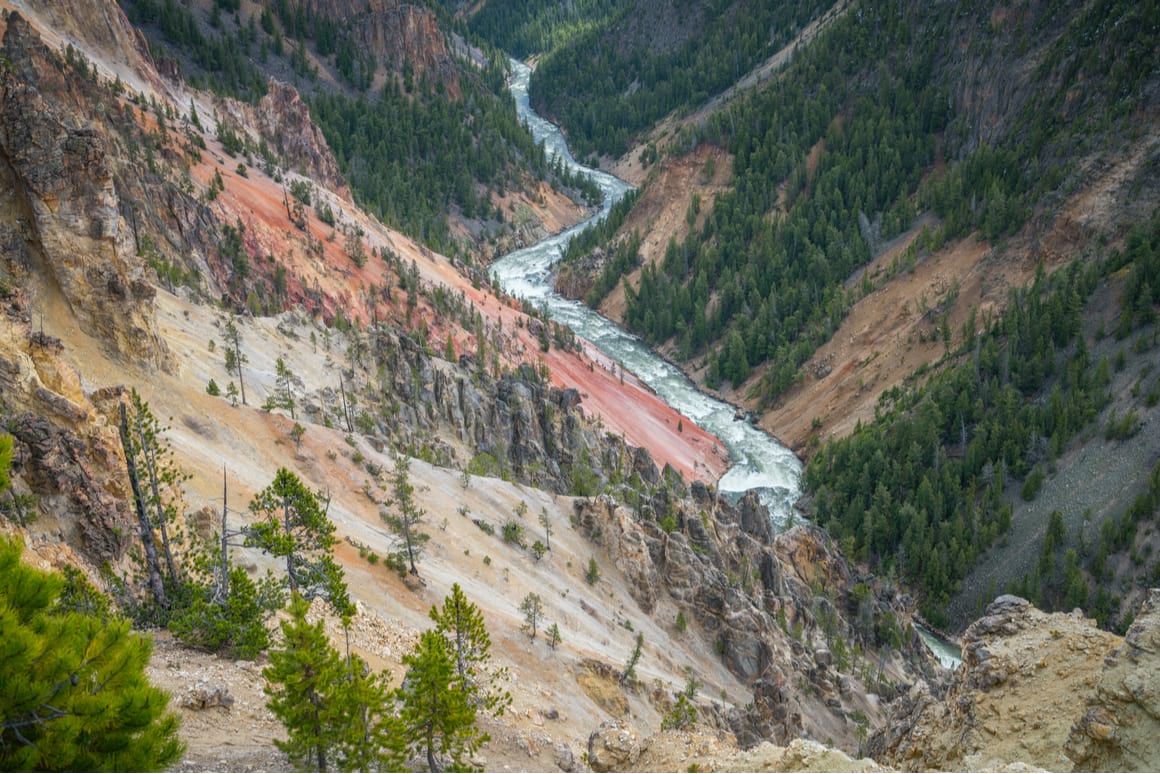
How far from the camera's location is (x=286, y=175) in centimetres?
9238

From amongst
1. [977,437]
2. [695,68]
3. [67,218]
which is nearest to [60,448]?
[67,218]

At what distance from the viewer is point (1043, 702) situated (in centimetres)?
2153

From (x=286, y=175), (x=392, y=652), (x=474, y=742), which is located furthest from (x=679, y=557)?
(x=286, y=175)

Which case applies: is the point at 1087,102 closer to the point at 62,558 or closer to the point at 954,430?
the point at 954,430

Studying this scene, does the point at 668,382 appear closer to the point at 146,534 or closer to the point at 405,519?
the point at 405,519

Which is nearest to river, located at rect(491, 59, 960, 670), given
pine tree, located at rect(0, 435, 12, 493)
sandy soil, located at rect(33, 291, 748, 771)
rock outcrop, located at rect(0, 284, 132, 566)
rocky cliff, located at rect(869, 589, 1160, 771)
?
sandy soil, located at rect(33, 291, 748, 771)

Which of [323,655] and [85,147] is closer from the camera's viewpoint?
[323,655]

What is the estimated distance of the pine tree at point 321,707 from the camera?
52.9 feet

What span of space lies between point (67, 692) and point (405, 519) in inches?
964

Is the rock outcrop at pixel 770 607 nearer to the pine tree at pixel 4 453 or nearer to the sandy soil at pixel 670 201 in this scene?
the pine tree at pixel 4 453

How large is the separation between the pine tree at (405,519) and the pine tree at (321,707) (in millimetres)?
16980

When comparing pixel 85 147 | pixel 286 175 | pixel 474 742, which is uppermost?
pixel 286 175

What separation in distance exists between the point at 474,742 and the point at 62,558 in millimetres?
10748

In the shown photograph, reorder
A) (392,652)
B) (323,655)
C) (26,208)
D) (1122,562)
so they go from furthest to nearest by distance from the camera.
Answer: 1. (1122,562)
2. (26,208)
3. (392,652)
4. (323,655)
